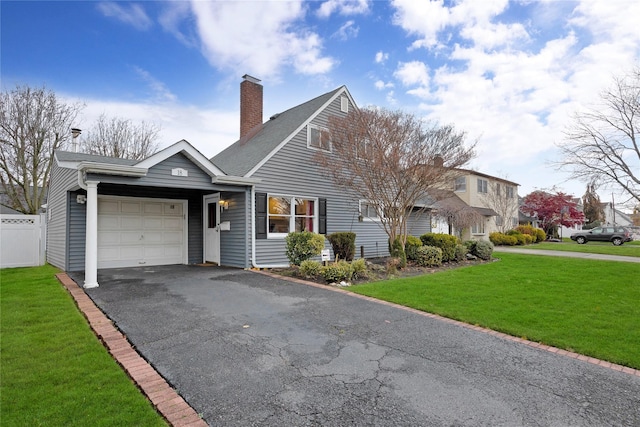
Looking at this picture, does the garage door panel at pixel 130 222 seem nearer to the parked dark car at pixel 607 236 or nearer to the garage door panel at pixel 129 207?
the garage door panel at pixel 129 207

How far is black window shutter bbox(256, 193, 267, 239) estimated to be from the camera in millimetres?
10156

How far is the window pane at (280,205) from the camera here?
1082 centimetres

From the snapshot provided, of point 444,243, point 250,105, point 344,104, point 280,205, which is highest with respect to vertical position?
point 250,105

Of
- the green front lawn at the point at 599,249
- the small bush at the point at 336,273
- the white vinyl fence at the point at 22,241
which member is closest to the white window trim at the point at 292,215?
the small bush at the point at 336,273

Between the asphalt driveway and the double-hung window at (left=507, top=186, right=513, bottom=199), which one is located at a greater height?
the double-hung window at (left=507, top=186, right=513, bottom=199)

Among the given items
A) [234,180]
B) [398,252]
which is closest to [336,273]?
[398,252]

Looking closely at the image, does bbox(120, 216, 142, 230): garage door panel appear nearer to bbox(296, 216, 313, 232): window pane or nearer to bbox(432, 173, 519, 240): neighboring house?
bbox(296, 216, 313, 232): window pane

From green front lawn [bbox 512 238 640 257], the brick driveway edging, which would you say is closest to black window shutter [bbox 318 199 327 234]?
the brick driveway edging

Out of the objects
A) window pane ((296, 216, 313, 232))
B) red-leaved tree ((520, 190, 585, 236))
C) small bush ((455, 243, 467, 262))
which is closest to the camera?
window pane ((296, 216, 313, 232))

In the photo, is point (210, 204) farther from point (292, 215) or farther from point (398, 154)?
point (398, 154)

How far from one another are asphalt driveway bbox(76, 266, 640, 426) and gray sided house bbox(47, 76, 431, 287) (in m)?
4.20

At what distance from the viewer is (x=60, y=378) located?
3.09m

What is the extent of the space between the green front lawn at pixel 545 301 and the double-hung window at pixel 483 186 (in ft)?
57.1

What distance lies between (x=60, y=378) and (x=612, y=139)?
16.7 m
